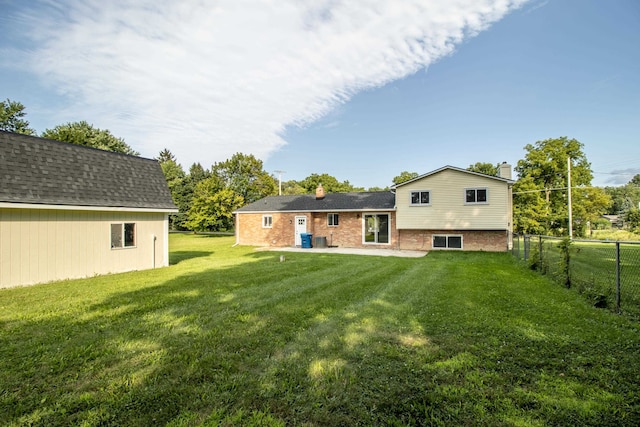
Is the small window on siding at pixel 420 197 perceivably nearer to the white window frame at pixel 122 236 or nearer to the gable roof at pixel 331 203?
the gable roof at pixel 331 203

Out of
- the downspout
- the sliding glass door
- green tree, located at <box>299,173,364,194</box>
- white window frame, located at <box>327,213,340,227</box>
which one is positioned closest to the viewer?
the downspout

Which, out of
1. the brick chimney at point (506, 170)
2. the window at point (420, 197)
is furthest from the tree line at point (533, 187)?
the window at point (420, 197)

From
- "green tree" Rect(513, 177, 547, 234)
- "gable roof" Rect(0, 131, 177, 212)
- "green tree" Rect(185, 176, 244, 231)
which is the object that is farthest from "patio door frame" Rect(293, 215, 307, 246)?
"green tree" Rect(513, 177, 547, 234)

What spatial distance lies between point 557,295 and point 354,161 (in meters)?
31.0

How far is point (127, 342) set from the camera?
4336 millimetres

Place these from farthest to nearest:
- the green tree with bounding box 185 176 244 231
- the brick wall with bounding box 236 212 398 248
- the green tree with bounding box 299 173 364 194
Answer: the green tree with bounding box 299 173 364 194, the green tree with bounding box 185 176 244 231, the brick wall with bounding box 236 212 398 248

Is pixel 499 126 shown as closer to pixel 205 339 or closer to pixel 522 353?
pixel 522 353

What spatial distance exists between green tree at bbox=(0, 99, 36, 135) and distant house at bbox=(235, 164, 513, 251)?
28534mm

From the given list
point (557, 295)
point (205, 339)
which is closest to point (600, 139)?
point (557, 295)

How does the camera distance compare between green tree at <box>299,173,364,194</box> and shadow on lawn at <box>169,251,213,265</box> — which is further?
green tree at <box>299,173,364,194</box>

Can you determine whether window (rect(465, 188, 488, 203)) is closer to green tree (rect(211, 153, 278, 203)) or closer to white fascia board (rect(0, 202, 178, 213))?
white fascia board (rect(0, 202, 178, 213))

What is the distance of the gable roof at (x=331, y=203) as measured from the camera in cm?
1983

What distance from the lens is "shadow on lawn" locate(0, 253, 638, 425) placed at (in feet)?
8.82

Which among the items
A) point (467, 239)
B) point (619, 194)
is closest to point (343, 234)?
point (467, 239)
